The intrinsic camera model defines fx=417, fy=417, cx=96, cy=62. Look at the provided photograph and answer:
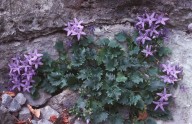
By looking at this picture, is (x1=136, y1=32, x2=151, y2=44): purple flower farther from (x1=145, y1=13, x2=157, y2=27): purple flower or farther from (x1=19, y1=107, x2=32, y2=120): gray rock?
(x1=19, y1=107, x2=32, y2=120): gray rock

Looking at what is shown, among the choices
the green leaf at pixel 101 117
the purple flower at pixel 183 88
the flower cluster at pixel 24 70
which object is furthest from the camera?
the purple flower at pixel 183 88

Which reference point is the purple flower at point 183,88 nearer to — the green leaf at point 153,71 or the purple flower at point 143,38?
the green leaf at point 153,71


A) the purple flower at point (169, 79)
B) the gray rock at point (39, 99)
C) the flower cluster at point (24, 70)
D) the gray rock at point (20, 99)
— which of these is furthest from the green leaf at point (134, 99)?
the gray rock at point (20, 99)

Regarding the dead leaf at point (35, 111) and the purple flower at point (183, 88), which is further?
the purple flower at point (183, 88)

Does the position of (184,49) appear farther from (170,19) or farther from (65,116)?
(65,116)

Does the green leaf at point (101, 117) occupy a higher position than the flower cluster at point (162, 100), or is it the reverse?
the flower cluster at point (162, 100)

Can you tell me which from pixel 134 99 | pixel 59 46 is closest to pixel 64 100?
pixel 59 46

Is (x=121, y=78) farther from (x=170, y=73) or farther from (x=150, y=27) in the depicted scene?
(x=150, y=27)
